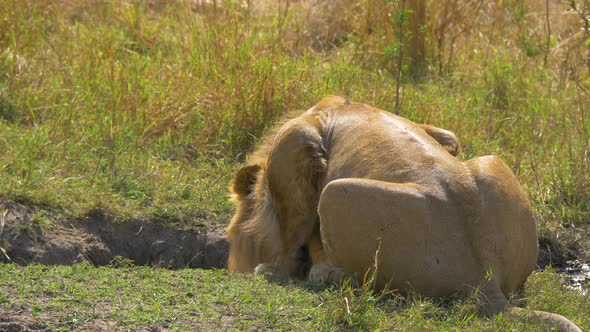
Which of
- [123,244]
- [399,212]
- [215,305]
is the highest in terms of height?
[399,212]

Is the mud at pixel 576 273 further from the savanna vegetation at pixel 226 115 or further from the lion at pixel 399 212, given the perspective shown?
the lion at pixel 399 212

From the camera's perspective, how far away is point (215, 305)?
4473mm

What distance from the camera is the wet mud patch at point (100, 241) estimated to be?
5699 mm

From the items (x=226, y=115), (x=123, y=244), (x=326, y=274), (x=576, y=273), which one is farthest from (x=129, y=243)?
(x=576, y=273)

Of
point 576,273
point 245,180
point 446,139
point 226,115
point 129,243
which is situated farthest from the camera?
point 226,115

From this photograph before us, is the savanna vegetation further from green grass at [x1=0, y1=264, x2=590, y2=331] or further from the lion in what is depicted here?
the lion

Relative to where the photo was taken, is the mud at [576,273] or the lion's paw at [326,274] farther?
the mud at [576,273]

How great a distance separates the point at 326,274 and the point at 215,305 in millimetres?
610

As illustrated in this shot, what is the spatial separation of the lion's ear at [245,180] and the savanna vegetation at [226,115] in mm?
692

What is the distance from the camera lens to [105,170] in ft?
21.5

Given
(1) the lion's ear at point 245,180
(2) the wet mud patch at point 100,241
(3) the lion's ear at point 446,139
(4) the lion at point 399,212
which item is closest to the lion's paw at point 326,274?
(4) the lion at point 399,212

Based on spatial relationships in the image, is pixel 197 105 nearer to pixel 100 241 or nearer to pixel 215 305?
pixel 100 241

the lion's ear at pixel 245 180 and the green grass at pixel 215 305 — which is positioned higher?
the lion's ear at pixel 245 180

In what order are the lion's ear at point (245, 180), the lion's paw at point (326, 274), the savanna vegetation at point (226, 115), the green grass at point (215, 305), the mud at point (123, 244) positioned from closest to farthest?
the green grass at point (215, 305)
the savanna vegetation at point (226, 115)
the lion's paw at point (326, 274)
the lion's ear at point (245, 180)
the mud at point (123, 244)
